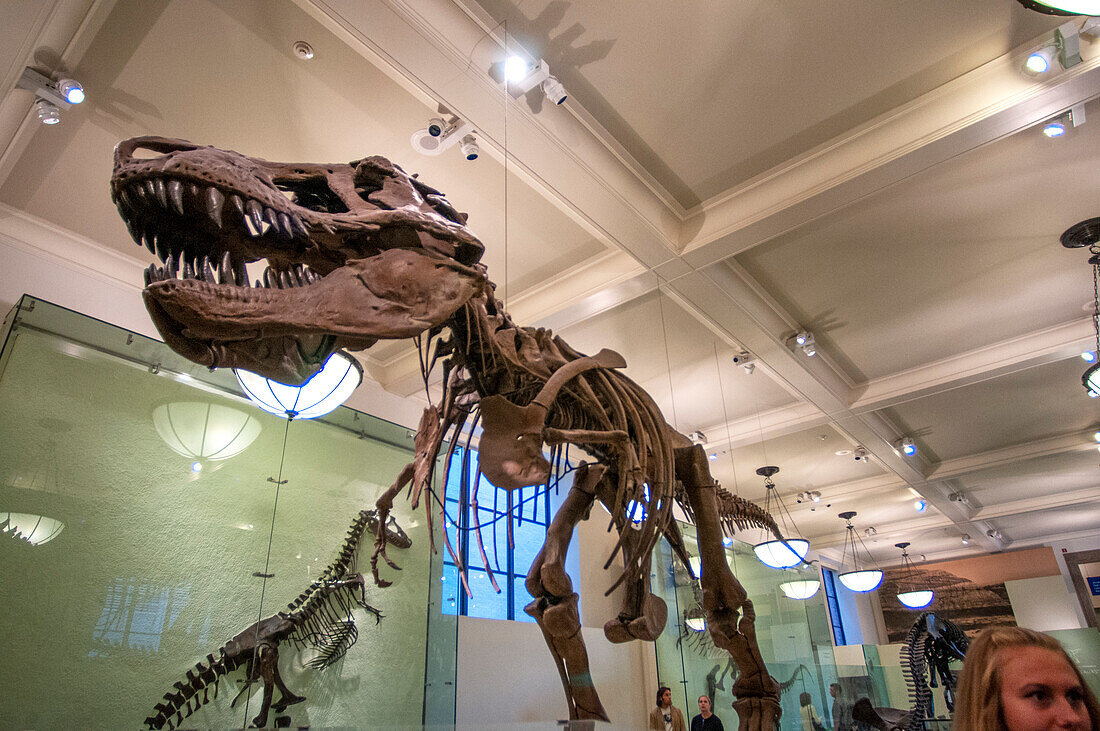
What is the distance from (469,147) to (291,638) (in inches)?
123

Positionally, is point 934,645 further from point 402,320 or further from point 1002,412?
point 402,320

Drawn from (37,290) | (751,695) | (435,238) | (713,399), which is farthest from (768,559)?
(37,290)

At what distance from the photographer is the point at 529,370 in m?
2.51

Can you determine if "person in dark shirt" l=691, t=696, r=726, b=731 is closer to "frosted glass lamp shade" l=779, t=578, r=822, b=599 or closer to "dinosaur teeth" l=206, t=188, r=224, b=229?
"frosted glass lamp shade" l=779, t=578, r=822, b=599

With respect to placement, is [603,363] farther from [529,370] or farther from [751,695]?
[751,695]

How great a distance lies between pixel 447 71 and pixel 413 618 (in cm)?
347

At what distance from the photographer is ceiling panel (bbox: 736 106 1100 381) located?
4.65 meters

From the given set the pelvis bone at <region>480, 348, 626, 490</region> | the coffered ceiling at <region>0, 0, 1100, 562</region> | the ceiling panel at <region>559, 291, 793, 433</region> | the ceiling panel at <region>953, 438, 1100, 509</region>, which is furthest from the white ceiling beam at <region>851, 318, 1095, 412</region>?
the pelvis bone at <region>480, 348, 626, 490</region>

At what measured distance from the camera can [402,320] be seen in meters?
1.79

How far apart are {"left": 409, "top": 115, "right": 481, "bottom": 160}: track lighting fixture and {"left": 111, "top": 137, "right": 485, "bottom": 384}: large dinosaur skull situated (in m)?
1.85

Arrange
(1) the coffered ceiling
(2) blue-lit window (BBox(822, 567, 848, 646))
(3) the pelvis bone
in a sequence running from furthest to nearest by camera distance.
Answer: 1. (2) blue-lit window (BBox(822, 567, 848, 646))
2. (1) the coffered ceiling
3. (3) the pelvis bone

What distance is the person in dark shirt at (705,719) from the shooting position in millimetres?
5457

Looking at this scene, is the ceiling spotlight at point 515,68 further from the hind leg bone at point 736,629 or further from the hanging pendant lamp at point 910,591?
the hanging pendant lamp at point 910,591

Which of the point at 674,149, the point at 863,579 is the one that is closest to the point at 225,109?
the point at 674,149
